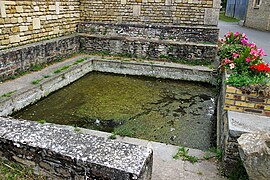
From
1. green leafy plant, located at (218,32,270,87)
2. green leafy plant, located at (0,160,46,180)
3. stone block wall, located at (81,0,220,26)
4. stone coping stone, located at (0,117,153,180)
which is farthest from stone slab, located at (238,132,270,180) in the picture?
stone block wall, located at (81,0,220,26)

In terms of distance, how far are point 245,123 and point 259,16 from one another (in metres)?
17.7

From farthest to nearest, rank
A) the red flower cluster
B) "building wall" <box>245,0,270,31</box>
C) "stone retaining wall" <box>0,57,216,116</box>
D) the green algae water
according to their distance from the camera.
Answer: "building wall" <box>245,0,270,31</box>, "stone retaining wall" <box>0,57,216,116</box>, the green algae water, the red flower cluster

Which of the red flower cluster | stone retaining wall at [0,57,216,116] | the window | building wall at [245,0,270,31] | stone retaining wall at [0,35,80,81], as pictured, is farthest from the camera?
the window

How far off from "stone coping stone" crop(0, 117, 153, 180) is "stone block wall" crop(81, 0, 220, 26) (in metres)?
7.34

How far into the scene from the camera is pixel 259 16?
1730 cm

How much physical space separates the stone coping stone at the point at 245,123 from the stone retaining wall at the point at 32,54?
189 inches

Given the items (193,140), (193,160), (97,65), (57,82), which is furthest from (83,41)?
(193,160)

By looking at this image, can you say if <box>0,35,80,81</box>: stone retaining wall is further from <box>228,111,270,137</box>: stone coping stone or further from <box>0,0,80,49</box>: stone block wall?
<box>228,111,270,137</box>: stone coping stone

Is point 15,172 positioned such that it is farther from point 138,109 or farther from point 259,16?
point 259,16

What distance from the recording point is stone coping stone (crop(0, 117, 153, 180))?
69.2 inches

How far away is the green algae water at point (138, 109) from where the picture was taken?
382cm

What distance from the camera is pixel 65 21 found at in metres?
8.23

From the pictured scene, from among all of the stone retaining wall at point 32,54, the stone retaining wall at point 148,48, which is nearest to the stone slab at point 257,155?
the stone retaining wall at point 32,54

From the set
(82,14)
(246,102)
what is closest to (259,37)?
(82,14)
